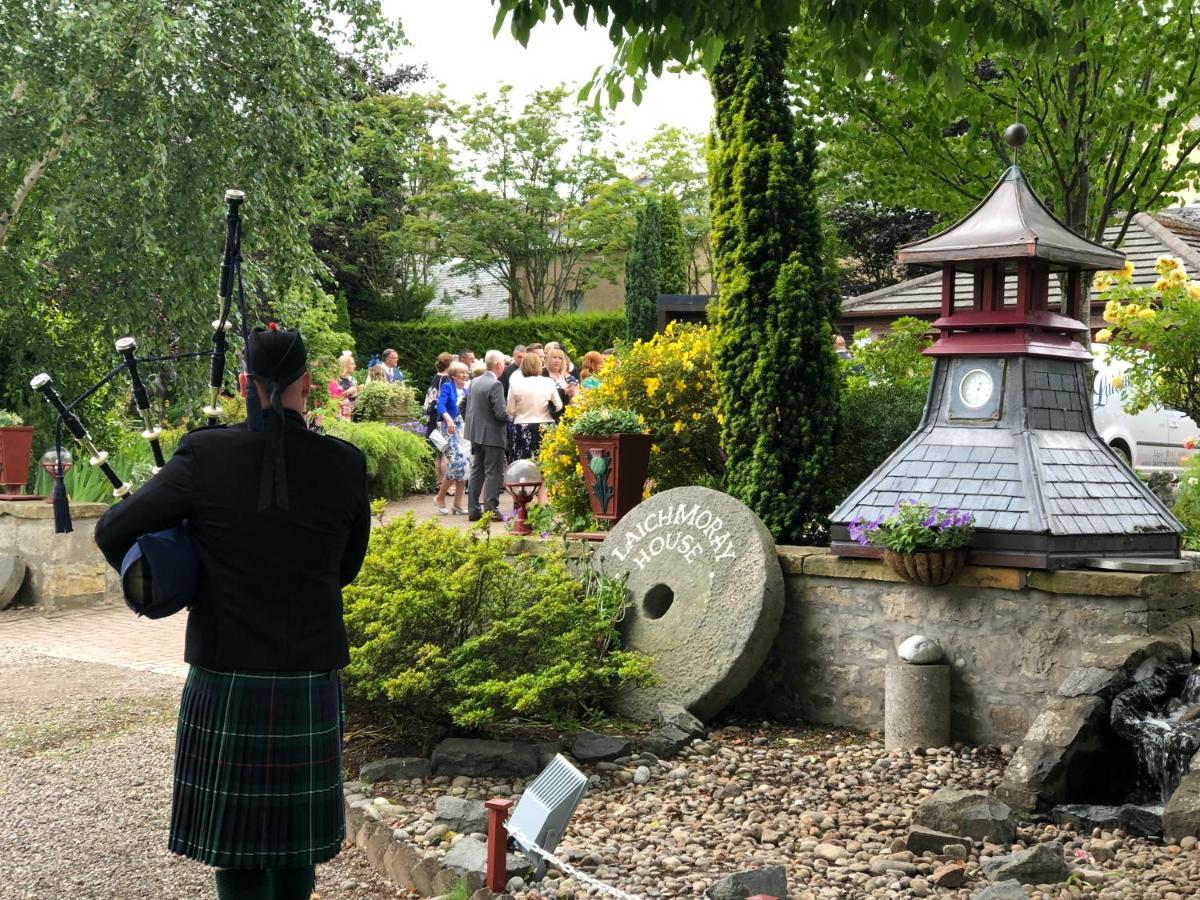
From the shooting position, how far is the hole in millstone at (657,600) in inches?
289

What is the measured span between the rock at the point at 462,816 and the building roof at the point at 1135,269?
12.3m

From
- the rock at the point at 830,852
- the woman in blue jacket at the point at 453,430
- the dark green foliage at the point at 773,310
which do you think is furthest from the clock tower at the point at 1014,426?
the woman in blue jacket at the point at 453,430

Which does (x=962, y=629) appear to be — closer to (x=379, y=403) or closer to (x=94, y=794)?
(x=94, y=794)

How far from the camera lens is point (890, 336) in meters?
9.55

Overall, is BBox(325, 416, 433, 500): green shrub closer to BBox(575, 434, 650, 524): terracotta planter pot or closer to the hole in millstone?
BBox(575, 434, 650, 524): terracotta planter pot

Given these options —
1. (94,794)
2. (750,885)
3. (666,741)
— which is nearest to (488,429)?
(666,741)

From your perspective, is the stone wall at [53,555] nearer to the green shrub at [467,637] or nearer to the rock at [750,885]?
the green shrub at [467,637]

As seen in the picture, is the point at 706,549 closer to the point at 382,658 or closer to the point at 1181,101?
the point at 382,658


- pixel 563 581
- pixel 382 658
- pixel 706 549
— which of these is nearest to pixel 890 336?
pixel 706 549

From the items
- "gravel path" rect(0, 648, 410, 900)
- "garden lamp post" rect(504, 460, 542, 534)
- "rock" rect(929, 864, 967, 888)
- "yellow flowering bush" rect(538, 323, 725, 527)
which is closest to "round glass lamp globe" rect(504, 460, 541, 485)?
"garden lamp post" rect(504, 460, 542, 534)

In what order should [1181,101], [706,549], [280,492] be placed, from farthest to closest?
[1181,101], [706,549], [280,492]

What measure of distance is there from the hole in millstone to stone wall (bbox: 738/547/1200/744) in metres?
0.62

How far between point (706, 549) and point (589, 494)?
1.80m

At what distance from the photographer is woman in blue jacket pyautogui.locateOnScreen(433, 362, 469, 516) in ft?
46.6
